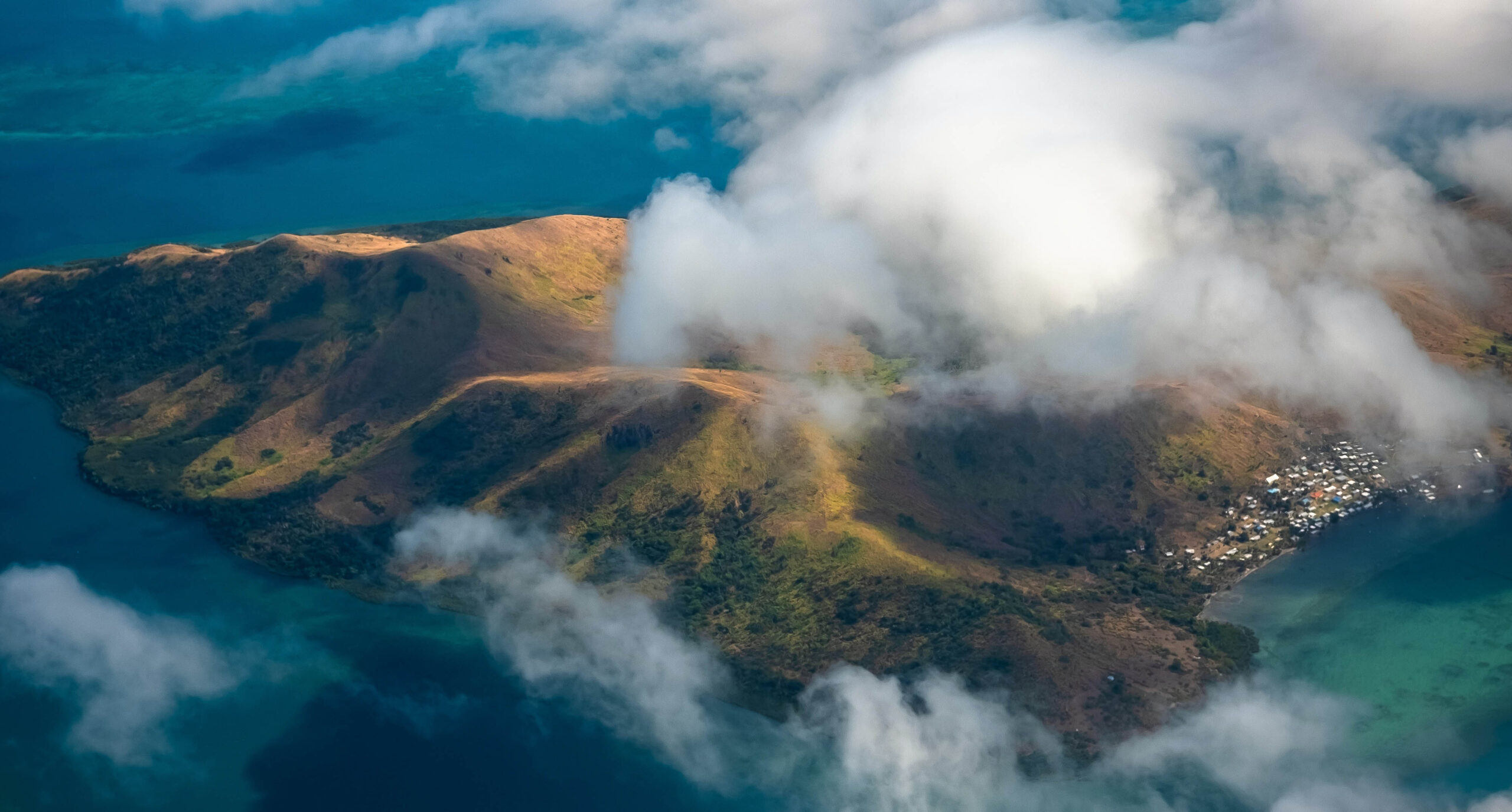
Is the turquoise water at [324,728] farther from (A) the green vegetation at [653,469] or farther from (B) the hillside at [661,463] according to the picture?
(A) the green vegetation at [653,469]

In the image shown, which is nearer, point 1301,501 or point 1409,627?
point 1409,627

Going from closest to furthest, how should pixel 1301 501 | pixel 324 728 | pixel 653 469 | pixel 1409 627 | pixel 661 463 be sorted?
pixel 324 728, pixel 1409 627, pixel 653 469, pixel 661 463, pixel 1301 501

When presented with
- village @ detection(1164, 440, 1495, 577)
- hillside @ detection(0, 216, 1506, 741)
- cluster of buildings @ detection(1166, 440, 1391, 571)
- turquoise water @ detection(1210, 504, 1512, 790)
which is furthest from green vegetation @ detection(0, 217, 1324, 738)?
turquoise water @ detection(1210, 504, 1512, 790)

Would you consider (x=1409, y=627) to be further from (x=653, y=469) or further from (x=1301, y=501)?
(x=653, y=469)

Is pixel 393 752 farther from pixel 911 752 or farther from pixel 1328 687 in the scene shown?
pixel 1328 687

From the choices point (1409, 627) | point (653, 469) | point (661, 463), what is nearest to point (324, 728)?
point (653, 469)

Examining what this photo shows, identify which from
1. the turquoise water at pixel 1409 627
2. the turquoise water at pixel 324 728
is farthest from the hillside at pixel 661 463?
the turquoise water at pixel 1409 627

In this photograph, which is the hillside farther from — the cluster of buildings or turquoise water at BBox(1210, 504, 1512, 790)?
turquoise water at BBox(1210, 504, 1512, 790)
